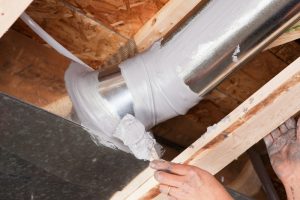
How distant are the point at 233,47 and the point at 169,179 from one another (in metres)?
0.41

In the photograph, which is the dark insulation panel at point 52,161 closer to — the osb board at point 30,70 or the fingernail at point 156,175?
the fingernail at point 156,175

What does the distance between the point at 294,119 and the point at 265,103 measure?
33cm

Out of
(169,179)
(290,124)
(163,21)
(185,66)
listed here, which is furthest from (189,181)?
(163,21)

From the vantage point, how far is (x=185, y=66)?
4.01 feet

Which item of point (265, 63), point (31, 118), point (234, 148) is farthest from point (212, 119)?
point (31, 118)

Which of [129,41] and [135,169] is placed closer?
[135,169]

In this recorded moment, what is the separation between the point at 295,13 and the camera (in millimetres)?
1142

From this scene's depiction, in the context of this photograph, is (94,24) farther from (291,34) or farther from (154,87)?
(291,34)

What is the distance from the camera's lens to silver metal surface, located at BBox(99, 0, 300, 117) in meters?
1.13

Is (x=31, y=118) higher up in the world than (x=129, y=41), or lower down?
lower down

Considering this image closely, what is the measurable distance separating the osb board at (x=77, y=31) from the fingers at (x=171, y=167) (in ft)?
1.80

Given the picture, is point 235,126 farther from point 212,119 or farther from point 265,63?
point 212,119

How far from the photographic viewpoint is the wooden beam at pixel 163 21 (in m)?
1.46

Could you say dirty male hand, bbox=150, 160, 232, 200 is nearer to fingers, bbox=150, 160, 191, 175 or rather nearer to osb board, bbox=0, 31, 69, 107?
fingers, bbox=150, 160, 191, 175
